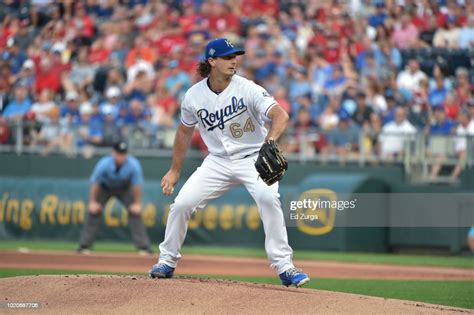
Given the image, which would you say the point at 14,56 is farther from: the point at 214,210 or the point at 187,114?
the point at 187,114

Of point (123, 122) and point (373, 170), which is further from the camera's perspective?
point (123, 122)

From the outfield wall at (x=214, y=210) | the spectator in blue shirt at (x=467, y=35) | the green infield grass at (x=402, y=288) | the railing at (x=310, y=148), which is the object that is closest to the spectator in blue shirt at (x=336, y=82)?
the railing at (x=310, y=148)

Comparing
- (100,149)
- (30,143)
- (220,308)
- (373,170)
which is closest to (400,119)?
(373,170)

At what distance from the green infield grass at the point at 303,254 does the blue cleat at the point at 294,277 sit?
6.54 meters

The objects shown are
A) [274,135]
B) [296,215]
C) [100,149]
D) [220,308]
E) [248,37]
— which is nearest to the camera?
[220,308]

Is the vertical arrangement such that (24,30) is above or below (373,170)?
above

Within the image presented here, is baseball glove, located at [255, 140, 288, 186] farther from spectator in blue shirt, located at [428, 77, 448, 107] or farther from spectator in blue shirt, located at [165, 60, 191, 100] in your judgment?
spectator in blue shirt, located at [165, 60, 191, 100]

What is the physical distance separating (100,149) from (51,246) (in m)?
2.27

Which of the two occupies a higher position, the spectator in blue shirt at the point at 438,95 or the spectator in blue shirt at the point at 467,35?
the spectator in blue shirt at the point at 467,35

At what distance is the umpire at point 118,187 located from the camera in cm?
1562

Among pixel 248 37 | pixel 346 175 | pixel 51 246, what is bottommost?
pixel 51 246

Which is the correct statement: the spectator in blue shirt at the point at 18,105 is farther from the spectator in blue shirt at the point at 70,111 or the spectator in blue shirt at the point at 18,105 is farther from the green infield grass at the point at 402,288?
the green infield grass at the point at 402,288

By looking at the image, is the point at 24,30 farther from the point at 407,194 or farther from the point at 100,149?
the point at 407,194

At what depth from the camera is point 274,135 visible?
8281mm
